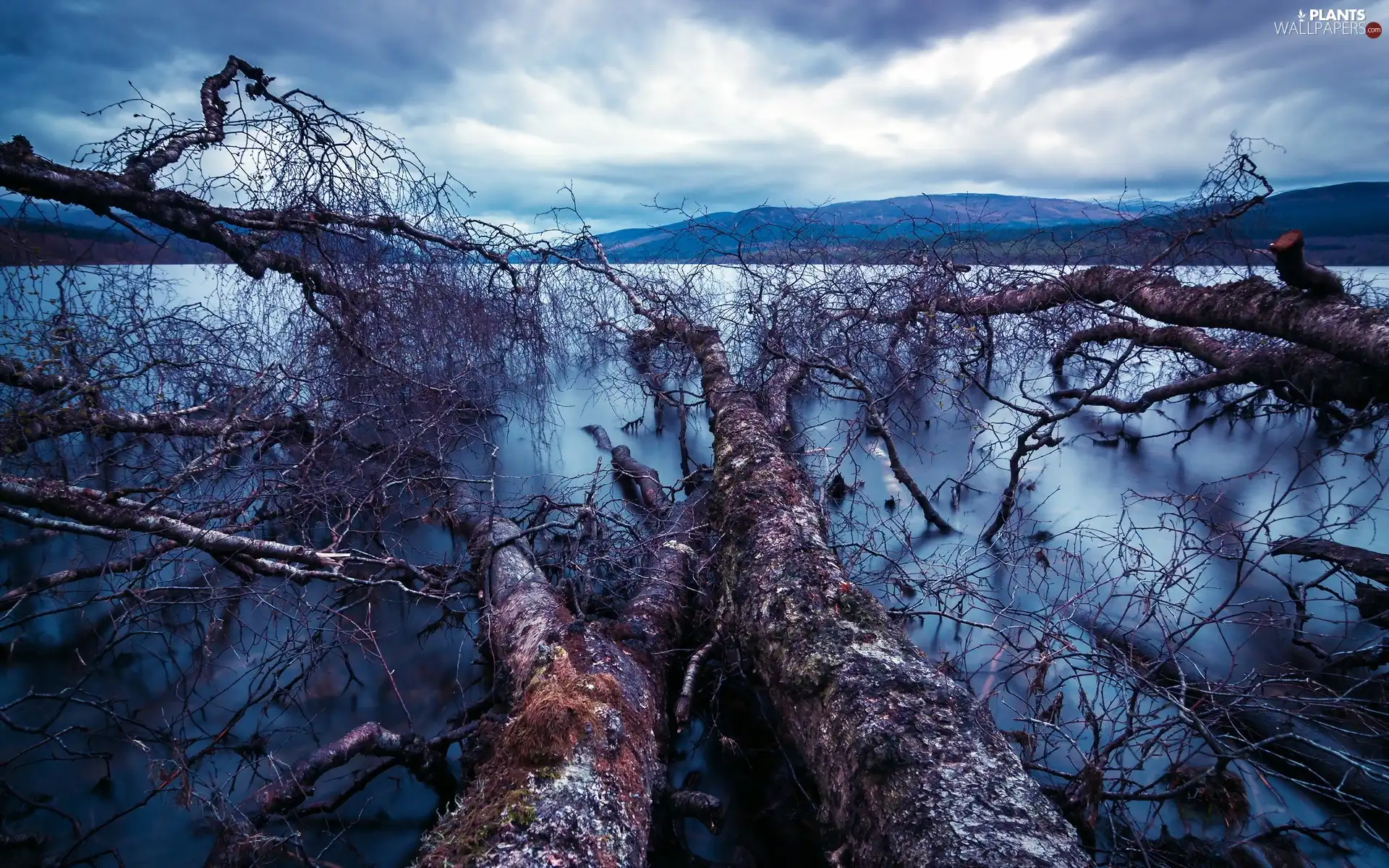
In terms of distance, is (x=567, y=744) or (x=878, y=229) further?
(x=878, y=229)

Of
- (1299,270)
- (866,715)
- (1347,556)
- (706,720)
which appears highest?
(1299,270)

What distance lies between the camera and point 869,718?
2.04 m

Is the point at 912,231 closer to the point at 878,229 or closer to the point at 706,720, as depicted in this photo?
the point at 878,229

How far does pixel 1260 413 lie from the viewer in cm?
926

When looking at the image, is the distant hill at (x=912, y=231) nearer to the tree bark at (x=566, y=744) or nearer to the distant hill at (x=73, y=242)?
the distant hill at (x=73, y=242)

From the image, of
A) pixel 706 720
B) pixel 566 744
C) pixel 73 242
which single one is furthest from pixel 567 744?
pixel 73 242

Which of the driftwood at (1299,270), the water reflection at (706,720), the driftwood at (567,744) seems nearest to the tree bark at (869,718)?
the driftwood at (567,744)

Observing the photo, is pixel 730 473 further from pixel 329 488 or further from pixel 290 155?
pixel 290 155

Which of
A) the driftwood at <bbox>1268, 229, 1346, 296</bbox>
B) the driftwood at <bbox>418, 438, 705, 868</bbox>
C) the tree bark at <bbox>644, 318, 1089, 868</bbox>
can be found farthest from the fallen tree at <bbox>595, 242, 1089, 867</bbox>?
the driftwood at <bbox>1268, 229, 1346, 296</bbox>

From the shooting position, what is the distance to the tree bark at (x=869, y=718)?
1630mm

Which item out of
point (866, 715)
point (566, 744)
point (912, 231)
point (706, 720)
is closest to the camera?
point (566, 744)

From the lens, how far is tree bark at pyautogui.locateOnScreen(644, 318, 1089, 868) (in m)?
1.63

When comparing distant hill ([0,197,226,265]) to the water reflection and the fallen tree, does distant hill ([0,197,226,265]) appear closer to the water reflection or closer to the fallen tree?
the water reflection

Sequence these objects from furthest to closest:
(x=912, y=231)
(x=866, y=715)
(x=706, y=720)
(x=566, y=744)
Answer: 1. (x=912, y=231)
2. (x=706, y=720)
3. (x=866, y=715)
4. (x=566, y=744)
